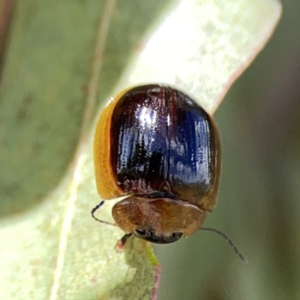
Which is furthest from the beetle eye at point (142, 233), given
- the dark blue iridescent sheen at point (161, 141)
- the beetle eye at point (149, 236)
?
the dark blue iridescent sheen at point (161, 141)

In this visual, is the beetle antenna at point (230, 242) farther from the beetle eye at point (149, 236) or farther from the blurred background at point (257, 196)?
the beetle eye at point (149, 236)

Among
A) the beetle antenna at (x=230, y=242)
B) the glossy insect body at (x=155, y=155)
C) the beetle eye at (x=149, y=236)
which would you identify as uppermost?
the glossy insect body at (x=155, y=155)

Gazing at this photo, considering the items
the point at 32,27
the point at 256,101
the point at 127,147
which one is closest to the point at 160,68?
the point at 127,147

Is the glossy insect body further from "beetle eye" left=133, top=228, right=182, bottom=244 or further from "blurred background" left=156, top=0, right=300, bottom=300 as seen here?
"blurred background" left=156, top=0, right=300, bottom=300

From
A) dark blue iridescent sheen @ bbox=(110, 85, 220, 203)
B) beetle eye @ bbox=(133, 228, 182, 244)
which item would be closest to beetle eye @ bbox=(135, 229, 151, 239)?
beetle eye @ bbox=(133, 228, 182, 244)

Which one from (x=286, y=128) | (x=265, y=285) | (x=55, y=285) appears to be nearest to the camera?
(x=55, y=285)

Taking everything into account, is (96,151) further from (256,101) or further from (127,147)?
(256,101)
